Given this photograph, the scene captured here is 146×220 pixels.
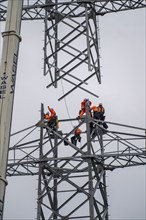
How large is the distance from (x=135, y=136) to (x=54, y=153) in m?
3.25

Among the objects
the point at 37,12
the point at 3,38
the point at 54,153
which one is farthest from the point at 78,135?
the point at 37,12

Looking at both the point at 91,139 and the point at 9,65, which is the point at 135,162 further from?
the point at 9,65

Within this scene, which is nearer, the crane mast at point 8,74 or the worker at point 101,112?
the crane mast at point 8,74

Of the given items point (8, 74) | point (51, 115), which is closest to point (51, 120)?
point (51, 115)

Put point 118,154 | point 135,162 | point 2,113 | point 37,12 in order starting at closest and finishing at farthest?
point 2,113, point 118,154, point 135,162, point 37,12

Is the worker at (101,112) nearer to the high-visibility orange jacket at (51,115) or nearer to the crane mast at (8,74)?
the high-visibility orange jacket at (51,115)

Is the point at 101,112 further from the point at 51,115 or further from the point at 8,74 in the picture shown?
the point at 8,74

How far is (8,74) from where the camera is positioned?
60.2ft

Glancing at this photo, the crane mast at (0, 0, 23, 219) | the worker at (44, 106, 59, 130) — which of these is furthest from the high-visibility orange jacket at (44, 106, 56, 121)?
the crane mast at (0, 0, 23, 219)

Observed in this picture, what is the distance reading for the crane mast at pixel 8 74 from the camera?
17.1 m

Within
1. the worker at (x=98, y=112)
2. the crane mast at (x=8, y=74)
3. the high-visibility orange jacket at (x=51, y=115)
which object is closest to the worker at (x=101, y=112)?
the worker at (x=98, y=112)

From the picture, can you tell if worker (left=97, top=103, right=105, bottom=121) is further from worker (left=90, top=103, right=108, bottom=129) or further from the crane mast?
the crane mast

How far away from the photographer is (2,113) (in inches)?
698

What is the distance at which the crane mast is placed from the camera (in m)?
17.1
